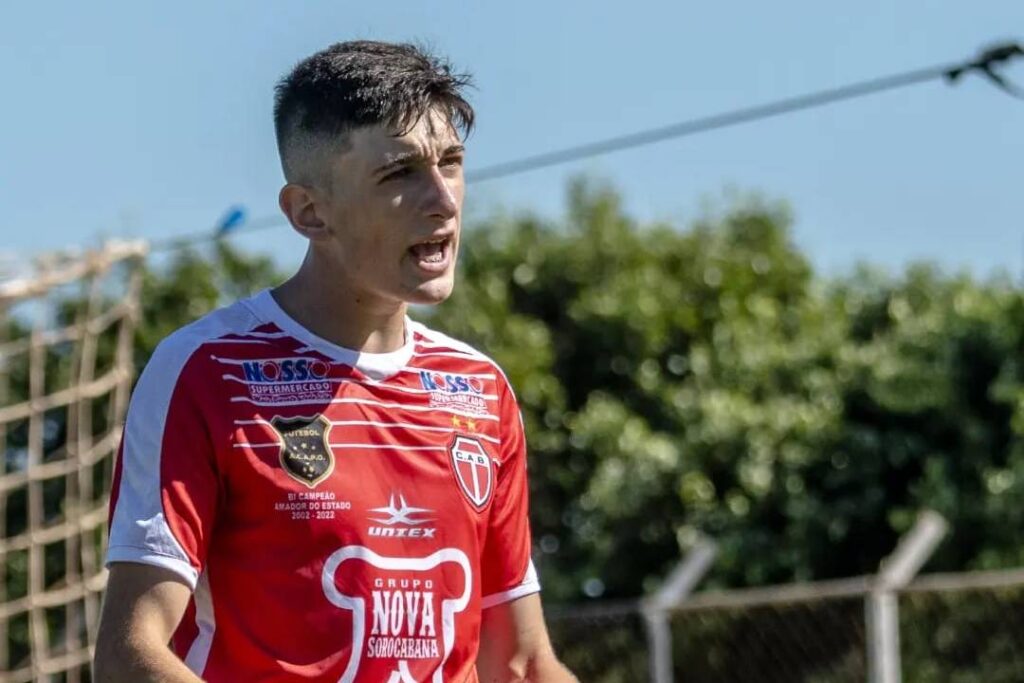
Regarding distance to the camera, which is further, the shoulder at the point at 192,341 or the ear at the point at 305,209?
the ear at the point at 305,209

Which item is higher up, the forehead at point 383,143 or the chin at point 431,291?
the forehead at point 383,143

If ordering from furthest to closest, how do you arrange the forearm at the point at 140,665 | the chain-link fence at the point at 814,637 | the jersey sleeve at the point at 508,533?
the chain-link fence at the point at 814,637 → the jersey sleeve at the point at 508,533 → the forearm at the point at 140,665

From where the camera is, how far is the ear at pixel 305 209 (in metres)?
3.34

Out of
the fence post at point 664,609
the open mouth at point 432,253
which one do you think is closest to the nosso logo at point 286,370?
the open mouth at point 432,253

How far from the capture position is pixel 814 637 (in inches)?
341

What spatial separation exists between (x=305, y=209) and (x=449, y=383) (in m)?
0.39

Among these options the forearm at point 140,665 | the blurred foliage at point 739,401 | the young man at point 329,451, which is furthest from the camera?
the blurred foliage at point 739,401

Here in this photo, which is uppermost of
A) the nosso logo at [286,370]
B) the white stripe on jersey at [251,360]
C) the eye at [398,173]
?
the eye at [398,173]

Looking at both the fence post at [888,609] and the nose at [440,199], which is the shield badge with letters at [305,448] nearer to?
the nose at [440,199]

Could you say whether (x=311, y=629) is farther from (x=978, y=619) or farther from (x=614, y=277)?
(x=614, y=277)

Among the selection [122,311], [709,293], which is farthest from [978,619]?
[709,293]

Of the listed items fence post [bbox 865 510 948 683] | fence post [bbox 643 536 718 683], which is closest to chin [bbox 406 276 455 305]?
fence post [bbox 865 510 948 683]

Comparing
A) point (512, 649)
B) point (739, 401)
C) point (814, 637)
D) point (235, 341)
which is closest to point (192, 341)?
point (235, 341)

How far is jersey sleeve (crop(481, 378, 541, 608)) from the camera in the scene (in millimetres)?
3514
